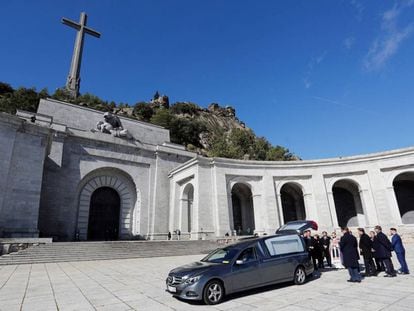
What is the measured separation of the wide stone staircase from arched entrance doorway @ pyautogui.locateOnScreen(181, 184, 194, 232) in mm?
6159

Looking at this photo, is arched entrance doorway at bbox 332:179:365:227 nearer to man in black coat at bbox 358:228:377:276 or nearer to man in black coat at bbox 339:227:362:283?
man in black coat at bbox 358:228:377:276

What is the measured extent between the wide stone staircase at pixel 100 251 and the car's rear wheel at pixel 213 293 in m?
10.8

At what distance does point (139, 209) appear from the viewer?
24688 mm

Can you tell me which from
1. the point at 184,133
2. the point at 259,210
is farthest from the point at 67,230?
the point at 184,133

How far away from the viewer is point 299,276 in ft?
24.2

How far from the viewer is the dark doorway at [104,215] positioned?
75.3 ft

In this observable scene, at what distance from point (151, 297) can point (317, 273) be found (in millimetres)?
6045

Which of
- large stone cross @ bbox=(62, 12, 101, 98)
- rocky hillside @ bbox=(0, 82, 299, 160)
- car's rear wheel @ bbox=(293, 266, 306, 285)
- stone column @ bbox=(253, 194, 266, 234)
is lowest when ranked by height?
car's rear wheel @ bbox=(293, 266, 306, 285)

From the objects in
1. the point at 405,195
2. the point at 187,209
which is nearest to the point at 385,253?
the point at 187,209

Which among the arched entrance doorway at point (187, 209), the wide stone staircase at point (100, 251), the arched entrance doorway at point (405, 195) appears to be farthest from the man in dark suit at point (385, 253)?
the arched entrance doorway at point (405, 195)

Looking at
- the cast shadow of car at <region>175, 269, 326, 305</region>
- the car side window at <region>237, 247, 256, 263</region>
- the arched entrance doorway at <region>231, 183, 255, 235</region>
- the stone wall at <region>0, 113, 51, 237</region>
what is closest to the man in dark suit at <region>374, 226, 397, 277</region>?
the cast shadow of car at <region>175, 269, 326, 305</region>

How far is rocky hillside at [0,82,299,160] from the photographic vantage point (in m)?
46.5

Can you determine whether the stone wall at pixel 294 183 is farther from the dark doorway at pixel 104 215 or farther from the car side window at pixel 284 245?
the car side window at pixel 284 245

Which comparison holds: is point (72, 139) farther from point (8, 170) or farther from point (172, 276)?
point (172, 276)
